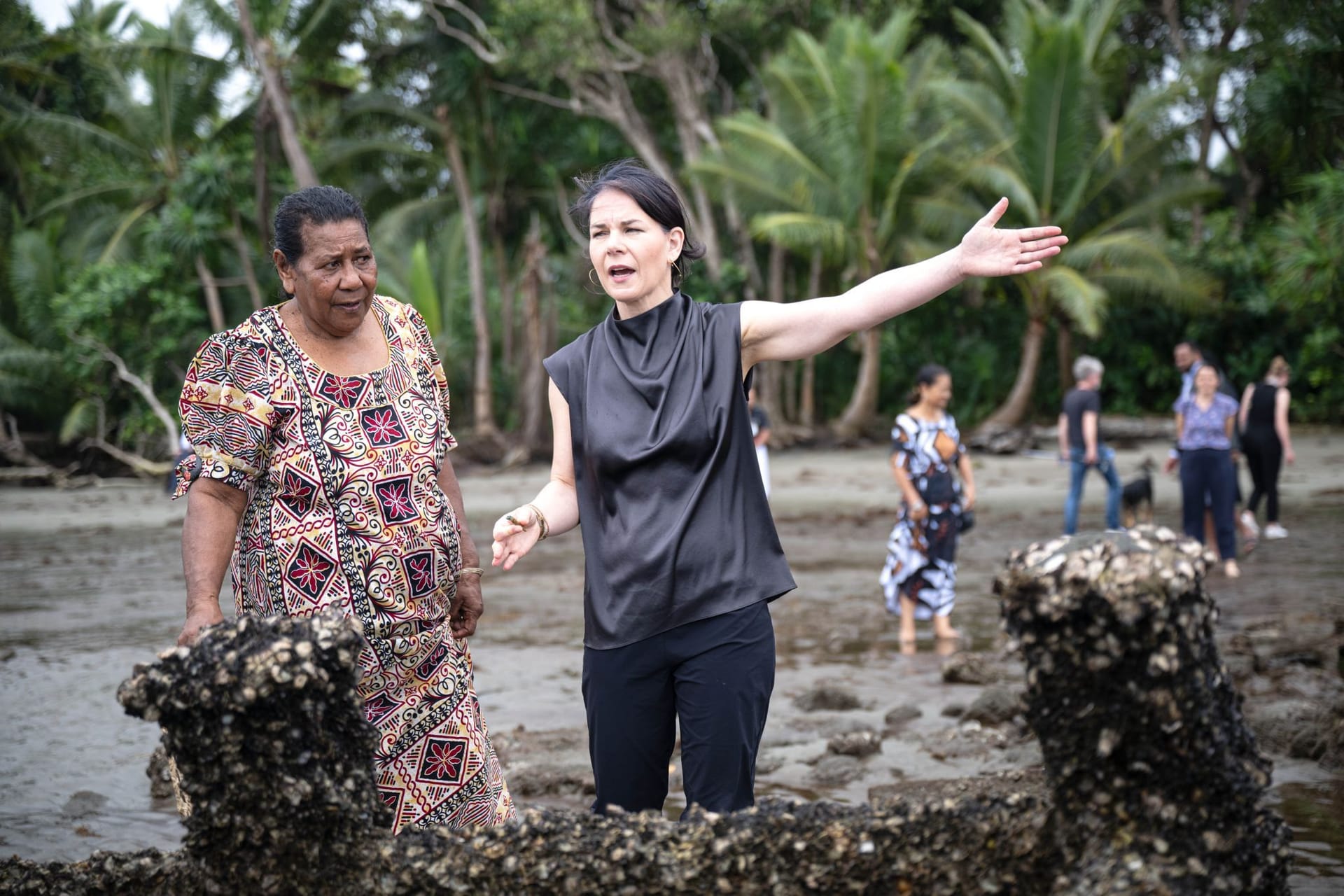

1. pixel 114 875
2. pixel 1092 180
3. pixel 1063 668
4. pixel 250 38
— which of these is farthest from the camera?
pixel 1092 180

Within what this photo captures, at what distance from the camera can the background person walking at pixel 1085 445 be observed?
11516mm

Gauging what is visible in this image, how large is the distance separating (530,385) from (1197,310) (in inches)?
458

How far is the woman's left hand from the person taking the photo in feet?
10.2

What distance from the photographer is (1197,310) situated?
69.6ft

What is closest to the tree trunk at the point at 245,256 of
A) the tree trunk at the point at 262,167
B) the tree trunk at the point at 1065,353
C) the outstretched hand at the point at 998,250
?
the tree trunk at the point at 262,167

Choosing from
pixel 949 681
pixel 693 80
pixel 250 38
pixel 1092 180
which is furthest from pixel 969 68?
pixel 949 681

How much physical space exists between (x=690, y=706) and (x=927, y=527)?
535 cm

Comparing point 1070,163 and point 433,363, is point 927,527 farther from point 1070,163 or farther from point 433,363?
Result: point 1070,163

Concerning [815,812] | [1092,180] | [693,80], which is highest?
[693,80]

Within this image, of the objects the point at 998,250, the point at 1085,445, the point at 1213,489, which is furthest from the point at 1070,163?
the point at 998,250

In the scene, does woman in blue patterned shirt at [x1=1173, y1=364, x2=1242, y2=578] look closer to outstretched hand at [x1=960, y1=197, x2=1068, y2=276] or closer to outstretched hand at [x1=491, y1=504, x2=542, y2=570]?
outstretched hand at [x1=960, y1=197, x2=1068, y2=276]

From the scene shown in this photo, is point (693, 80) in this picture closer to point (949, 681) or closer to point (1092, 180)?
point (1092, 180)

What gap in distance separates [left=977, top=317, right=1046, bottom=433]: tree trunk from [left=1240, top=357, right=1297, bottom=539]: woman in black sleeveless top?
10.2 m

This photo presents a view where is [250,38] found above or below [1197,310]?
above
